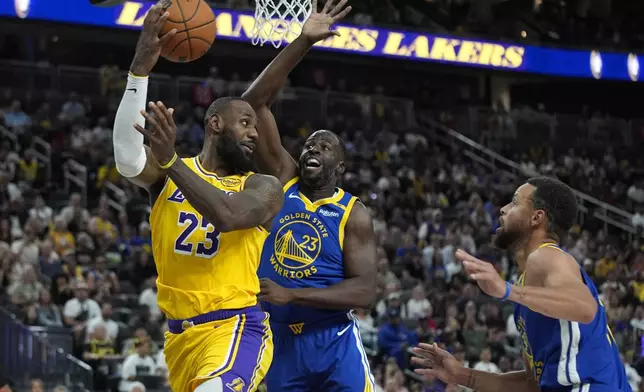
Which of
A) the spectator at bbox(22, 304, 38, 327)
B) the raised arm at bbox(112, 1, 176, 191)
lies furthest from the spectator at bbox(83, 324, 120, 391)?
the raised arm at bbox(112, 1, 176, 191)

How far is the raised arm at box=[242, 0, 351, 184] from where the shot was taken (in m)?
5.91

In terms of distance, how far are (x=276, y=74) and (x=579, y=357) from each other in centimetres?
239

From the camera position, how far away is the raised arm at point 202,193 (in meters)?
4.60

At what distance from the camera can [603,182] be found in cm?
2369

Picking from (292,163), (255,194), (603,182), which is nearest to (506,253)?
(603,182)

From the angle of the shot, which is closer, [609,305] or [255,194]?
[255,194]

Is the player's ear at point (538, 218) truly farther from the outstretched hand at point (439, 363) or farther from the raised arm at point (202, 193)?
the raised arm at point (202, 193)

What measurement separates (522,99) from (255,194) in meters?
26.4

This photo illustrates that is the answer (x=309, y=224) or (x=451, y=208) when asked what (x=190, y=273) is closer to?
(x=309, y=224)

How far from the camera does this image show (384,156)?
69.7 feet

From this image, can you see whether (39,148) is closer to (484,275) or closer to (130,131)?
(130,131)

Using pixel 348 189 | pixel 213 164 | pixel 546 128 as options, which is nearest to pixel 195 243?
pixel 213 164

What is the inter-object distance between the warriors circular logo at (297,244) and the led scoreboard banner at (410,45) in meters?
14.2

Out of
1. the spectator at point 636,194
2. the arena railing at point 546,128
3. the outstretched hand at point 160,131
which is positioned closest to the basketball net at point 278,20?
the outstretched hand at point 160,131
